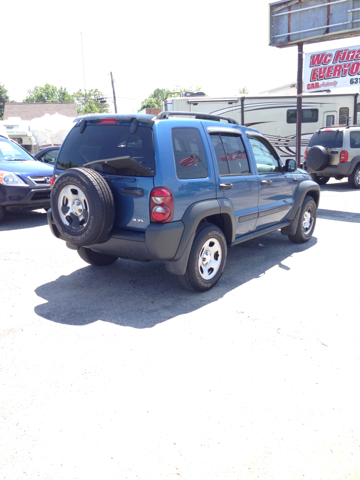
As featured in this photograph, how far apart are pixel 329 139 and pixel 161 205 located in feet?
37.1

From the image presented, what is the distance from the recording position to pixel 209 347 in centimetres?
370

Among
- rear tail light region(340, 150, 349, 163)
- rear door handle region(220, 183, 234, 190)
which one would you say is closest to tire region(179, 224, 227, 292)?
rear door handle region(220, 183, 234, 190)

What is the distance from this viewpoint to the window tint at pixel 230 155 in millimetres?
5137

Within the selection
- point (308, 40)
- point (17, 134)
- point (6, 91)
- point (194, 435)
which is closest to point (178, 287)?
point (194, 435)

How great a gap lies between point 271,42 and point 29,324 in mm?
11607

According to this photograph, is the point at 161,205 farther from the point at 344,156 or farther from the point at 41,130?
the point at 41,130

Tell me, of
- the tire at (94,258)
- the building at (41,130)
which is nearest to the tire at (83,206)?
the tire at (94,258)

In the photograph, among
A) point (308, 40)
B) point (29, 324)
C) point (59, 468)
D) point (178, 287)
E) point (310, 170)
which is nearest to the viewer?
point (59, 468)

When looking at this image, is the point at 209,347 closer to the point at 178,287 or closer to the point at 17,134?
the point at 178,287

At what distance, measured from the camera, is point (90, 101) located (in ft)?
317

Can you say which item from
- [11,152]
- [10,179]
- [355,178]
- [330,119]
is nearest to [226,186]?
[10,179]

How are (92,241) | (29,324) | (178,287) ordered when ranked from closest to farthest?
1. (29,324)
2. (92,241)
3. (178,287)

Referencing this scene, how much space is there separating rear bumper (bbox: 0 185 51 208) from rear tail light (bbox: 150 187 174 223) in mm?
5114

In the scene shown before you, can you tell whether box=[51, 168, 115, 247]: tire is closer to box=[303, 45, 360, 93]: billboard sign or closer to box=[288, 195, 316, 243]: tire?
box=[288, 195, 316, 243]: tire
